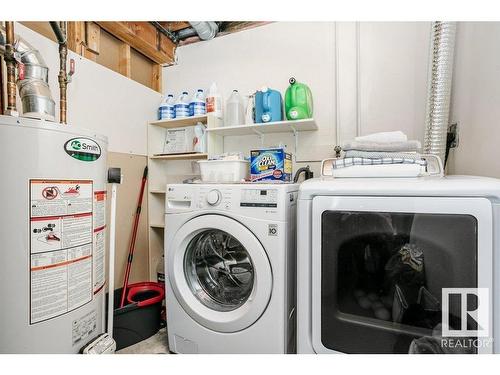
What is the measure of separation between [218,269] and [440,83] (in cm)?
165

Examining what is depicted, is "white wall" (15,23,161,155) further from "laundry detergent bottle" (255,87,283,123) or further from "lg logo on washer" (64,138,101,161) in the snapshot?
"laundry detergent bottle" (255,87,283,123)

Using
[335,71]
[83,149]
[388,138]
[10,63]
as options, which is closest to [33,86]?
[10,63]

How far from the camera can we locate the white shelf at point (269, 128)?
6.15ft

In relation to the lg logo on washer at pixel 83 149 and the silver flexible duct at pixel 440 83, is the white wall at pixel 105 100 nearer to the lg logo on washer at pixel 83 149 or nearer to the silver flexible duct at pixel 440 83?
the lg logo on washer at pixel 83 149

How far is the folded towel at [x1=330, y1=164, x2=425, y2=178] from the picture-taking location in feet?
3.59

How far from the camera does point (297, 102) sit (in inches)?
72.8

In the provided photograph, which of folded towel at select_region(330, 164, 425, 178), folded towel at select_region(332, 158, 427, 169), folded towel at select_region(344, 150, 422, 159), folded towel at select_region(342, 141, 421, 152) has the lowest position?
folded towel at select_region(330, 164, 425, 178)

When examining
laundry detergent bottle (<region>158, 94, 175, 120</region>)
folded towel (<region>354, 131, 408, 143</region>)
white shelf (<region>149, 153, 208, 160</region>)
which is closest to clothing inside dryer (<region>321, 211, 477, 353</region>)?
folded towel (<region>354, 131, 408, 143</region>)

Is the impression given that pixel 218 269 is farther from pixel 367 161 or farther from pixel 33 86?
pixel 33 86

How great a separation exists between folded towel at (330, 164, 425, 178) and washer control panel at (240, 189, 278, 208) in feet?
1.02

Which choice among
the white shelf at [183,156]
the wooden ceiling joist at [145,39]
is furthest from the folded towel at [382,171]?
the wooden ceiling joist at [145,39]

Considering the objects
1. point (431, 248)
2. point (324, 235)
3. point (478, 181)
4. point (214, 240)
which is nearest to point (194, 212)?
point (214, 240)

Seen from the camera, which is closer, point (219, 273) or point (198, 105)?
point (219, 273)

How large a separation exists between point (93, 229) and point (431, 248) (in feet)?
4.30
